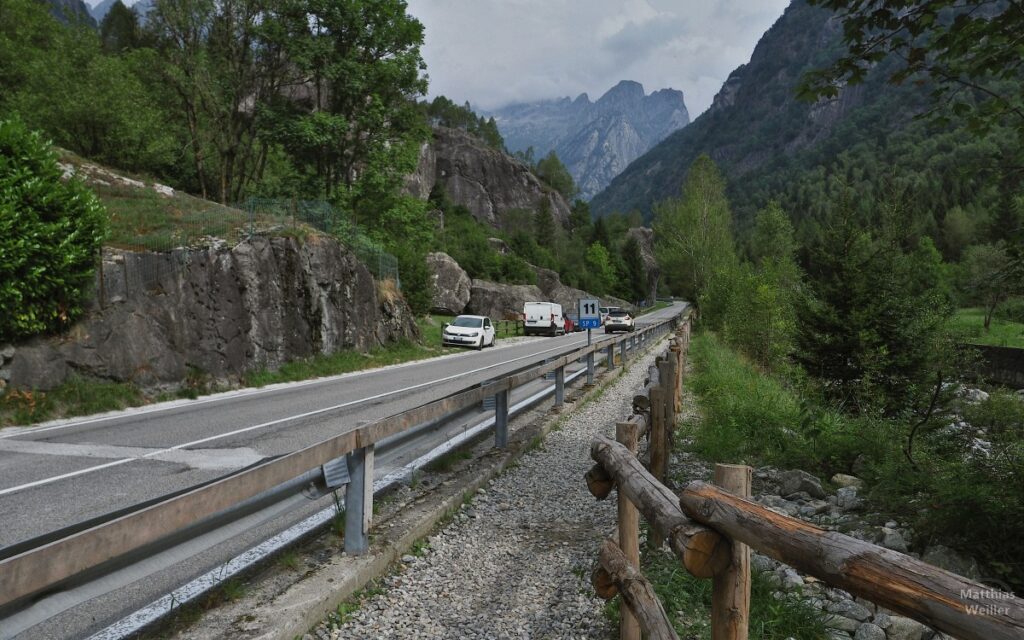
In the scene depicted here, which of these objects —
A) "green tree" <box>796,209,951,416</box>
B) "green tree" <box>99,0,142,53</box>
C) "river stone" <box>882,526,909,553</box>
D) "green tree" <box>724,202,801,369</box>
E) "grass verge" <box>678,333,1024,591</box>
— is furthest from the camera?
"green tree" <box>99,0,142,53</box>

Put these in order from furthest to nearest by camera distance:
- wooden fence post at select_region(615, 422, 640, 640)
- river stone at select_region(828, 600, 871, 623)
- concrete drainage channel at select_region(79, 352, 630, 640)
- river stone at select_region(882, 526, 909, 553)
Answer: river stone at select_region(882, 526, 909, 553), river stone at select_region(828, 600, 871, 623), wooden fence post at select_region(615, 422, 640, 640), concrete drainage channel at select_region(79, 352, 630, 640)

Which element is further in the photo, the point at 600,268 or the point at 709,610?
the point at 600,268

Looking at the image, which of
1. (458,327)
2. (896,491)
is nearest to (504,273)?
(458,327)

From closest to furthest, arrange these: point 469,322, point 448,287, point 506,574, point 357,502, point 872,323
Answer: point 357,502
point 506,574
point 872,323
point 469,322
point 448,287

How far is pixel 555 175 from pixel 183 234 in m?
117

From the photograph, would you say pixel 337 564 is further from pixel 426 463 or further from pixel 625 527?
pixel 426 463

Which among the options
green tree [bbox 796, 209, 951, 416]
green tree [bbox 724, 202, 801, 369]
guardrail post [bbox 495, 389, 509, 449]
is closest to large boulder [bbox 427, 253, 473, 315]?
green tree [bbox 724, 202, 801, 369]

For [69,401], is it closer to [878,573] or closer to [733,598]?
[733,598]

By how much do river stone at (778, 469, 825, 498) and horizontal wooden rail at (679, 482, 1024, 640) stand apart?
480 cm

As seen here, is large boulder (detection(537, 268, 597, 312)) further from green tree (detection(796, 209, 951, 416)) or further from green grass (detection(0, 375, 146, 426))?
green grass (detection(0, 375, 146, 426))

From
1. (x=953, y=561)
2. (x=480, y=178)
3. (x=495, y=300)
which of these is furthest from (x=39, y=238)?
(x=480, y=178)

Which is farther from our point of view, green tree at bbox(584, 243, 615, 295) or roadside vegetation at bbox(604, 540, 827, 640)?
green tree at bbox(584, 243, 615, 295)

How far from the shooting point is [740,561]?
7.22 ft

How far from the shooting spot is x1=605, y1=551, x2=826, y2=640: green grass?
3.36 metres
